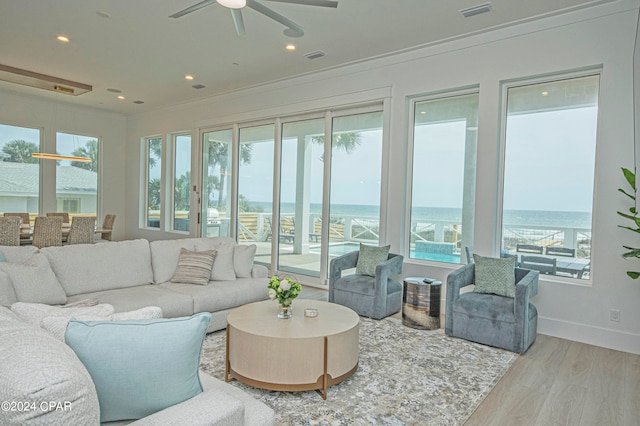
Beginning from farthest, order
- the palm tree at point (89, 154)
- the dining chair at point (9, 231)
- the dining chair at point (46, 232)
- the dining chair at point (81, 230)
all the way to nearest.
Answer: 1. the palm tree at point (89, 154)
2. the dining chair at point (81, 230)
3. the dining chair at point (46, 232)
4. the dining chair at point (9, 231)

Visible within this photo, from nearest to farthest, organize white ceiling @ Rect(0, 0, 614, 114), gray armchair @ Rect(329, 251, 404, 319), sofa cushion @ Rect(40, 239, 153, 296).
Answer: sofa cushion @ Rect(40, 239, 153, 296)
white ceiling @ Rect(0, 0, 614, 114)
gray armchair @ Rect(329, 251, 404, 319)

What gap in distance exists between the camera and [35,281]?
306 cm

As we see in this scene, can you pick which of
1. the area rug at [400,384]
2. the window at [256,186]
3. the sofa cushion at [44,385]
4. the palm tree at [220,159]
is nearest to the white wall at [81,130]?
the palm tree at [220,159]

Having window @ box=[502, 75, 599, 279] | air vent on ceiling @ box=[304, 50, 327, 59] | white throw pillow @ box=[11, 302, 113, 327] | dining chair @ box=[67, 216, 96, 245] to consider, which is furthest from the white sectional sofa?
window @ box=[502, 75, 599, 279]

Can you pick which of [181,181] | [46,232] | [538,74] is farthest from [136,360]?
[181,181]

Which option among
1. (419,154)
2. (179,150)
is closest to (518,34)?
(419,154)

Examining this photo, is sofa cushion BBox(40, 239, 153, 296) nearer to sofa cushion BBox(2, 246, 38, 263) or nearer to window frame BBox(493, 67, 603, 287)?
sofa cushion BBox(2, 246, 38, 263)

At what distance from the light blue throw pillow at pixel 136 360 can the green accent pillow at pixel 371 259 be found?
12.1 feet

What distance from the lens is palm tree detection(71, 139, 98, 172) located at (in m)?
9.17

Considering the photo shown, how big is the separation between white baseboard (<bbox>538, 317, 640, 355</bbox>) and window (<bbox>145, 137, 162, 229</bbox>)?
8301 millimetres

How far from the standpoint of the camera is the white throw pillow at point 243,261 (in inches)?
179

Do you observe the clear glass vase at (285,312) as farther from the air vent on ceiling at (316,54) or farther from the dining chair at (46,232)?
the dining chair at (46,232)

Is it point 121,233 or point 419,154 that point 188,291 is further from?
point 121,233

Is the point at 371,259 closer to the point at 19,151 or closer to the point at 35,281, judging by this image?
the point at 35,281
